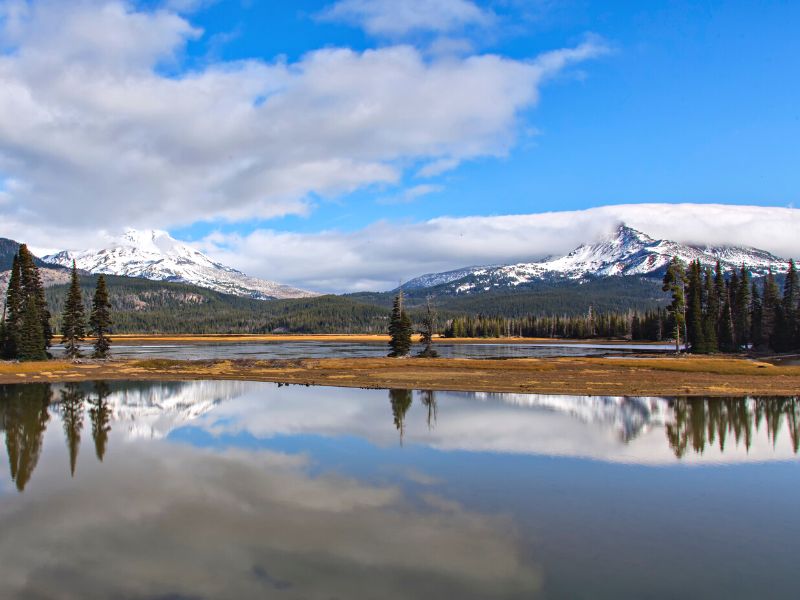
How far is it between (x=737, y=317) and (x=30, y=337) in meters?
122

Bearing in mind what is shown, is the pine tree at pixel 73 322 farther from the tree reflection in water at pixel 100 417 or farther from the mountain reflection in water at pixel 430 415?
the tree reflection in water at pixel 100 417

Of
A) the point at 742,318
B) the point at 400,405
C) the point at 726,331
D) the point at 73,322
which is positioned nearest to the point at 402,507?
the point at 400,405

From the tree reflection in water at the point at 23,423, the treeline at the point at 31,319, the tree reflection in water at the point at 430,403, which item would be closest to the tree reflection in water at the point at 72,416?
the tree reflection in water at the point at 23,423

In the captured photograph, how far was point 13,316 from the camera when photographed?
86.9 metres

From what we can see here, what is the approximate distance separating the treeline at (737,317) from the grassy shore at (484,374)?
2686 centimetres

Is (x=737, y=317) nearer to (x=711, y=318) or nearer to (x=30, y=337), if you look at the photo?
(x=711, y=318)

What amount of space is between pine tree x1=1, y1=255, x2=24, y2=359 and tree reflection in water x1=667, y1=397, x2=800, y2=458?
87539 mm

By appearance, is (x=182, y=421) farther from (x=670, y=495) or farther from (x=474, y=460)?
(x=670, y=495)

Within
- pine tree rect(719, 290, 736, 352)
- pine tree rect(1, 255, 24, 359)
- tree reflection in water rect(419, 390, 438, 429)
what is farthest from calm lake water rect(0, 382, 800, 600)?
pine tree rect(719, 290, 736, 352)

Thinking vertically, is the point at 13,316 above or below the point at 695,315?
above

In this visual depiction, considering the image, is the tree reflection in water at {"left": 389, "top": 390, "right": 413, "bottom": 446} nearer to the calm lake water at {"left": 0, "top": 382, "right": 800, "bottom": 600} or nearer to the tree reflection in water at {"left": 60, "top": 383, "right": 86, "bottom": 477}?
the calm lake water at {"left": 0, "top": 382, "right": 800, "bottom": 600}

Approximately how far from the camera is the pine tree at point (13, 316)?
8638cm

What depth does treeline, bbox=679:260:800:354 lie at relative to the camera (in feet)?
327

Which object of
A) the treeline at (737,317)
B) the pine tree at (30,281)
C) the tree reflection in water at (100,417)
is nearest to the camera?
the tree reflection in water at (100,417)
